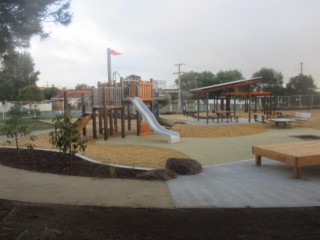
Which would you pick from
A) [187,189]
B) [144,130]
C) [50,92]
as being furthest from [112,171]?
[50,92]

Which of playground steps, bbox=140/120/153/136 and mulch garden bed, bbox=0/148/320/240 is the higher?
playground steps, bbox=140/120/153/136

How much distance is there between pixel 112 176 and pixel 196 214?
3.07 metres

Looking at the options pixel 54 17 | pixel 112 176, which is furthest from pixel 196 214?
pixel 54 17

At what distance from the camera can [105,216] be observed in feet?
16.4

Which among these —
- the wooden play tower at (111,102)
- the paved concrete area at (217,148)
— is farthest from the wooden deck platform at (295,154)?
the wooden play tower at (111,102)

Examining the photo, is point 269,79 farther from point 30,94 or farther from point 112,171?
point 112,171

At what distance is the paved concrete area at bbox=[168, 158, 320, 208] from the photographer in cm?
582

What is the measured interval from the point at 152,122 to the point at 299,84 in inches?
2037

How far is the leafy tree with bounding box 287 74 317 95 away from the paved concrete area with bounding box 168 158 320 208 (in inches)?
2233

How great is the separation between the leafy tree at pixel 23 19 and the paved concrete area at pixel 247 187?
3.41m

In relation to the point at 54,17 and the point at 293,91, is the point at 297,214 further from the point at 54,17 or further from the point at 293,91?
the point at 293,91

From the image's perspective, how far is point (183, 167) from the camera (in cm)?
827

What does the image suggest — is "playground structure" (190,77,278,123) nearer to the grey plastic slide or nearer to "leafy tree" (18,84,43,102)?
the grey plastic slide

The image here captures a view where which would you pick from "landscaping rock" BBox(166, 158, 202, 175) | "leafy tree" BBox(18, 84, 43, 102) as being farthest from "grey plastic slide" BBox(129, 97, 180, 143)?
"leafy tree" BBox(18, 84, 43, 102)
